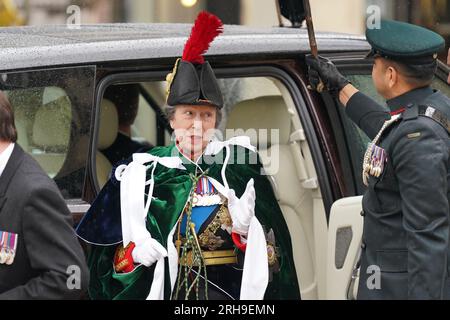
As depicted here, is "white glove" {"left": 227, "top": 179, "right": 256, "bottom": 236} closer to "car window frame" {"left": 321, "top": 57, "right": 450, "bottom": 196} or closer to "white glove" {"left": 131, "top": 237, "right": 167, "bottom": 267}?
"white glove" {"left": 131, "top": 237, "right": 167, "bottom": 267}

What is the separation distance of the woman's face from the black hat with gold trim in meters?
0.04

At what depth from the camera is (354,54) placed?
5.45m

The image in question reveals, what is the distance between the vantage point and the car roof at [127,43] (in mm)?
4703

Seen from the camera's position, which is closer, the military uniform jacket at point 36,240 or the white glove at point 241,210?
the military uniform jacket at point 36,240

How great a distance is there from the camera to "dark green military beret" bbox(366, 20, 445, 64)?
4320 mm

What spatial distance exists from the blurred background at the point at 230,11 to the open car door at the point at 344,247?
870 centimetres

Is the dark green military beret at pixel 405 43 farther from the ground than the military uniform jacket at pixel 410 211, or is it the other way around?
the dark green military beret at pixel 405 43

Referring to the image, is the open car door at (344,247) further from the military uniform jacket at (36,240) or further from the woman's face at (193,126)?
the military uniform jacket at (36,240)

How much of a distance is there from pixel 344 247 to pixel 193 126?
816mm

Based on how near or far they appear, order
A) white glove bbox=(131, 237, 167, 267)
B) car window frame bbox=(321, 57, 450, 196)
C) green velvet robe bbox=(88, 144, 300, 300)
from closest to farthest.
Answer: white glove bbox=(131, 237, 167, 267) → green velvet robe bbox=(88, 144, 300, 300) → car window frame bbox=(321, 57, 450, 196)

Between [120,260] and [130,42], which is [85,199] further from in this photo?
[130,42]

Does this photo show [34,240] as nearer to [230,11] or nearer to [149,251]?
[149,251]

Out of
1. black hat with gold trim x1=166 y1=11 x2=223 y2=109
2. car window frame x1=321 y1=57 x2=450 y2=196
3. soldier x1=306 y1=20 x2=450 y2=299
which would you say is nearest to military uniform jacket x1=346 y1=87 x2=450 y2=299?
soldier x1=306 y1=20 x2=450 y2=299

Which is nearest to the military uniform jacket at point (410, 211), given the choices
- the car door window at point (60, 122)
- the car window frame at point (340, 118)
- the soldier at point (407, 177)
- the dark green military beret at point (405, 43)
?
the soldier at point (407, 177)
